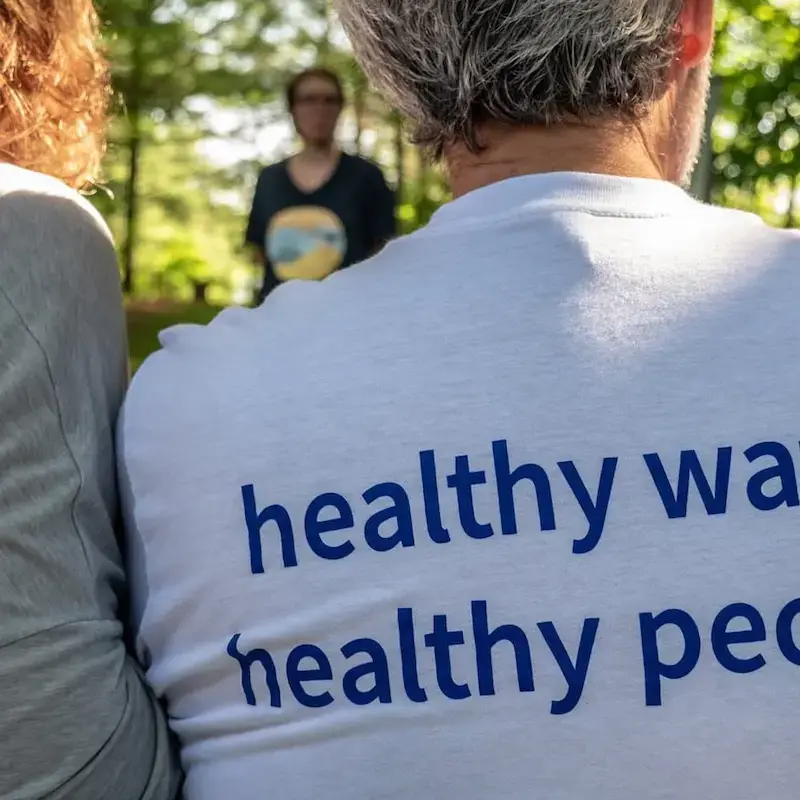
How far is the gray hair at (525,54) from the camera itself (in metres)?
1.36

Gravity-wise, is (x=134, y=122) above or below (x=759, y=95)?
below

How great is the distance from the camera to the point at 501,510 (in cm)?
119

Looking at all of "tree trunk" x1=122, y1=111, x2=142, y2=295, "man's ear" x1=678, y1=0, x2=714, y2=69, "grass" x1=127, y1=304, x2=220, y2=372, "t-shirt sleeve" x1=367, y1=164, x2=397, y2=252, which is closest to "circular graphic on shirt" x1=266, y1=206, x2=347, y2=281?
"t-shirt sleeve" x1=367, y1=164, x2=397, y2=252

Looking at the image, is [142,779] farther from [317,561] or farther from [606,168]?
[606,168]

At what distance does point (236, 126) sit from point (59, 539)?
21.6 metres

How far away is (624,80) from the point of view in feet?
4.60

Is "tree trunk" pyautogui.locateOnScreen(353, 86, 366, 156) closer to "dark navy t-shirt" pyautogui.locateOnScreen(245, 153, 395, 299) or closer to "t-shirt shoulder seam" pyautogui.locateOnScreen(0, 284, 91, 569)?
"dark navy t-shirt" pyautogui.locateOnScreen(245, 153, 395, 299)

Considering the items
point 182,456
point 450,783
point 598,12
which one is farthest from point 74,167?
point 450,783

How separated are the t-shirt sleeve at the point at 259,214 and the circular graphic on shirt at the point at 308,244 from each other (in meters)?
0.30

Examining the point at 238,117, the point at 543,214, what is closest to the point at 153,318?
the point at 238,117

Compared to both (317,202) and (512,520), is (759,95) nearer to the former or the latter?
(317,202)

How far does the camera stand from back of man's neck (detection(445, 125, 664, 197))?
1374 mm

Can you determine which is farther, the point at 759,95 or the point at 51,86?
the point at 759,95

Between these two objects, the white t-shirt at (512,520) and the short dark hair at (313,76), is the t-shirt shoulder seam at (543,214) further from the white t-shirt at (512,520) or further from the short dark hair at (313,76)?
the short dark hair at (313,76)
